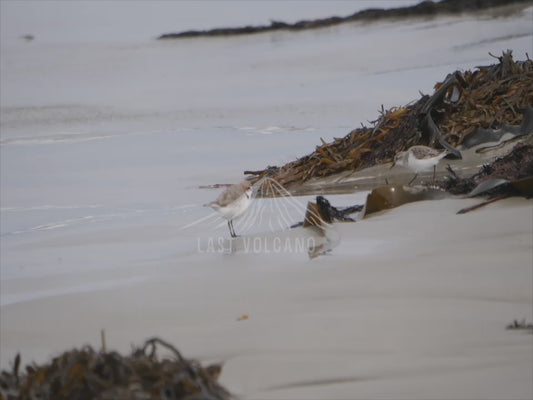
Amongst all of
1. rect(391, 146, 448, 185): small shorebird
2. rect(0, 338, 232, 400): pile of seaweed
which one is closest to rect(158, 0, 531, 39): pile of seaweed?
rect(391, 146, 448, 185): small shorebird

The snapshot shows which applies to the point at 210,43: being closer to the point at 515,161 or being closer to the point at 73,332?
the point at 515,161

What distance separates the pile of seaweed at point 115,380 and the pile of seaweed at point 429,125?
3.61 meters

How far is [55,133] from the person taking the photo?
28.7ft

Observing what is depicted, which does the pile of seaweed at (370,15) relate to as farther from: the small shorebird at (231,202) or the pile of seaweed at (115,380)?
the pile of seaweed at (115,380)

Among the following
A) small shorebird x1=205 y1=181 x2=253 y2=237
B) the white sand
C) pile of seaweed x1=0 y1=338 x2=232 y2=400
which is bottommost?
the white sand

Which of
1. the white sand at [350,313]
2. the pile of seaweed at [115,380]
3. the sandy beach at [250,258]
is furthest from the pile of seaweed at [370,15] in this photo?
the pile of seaweed at [115,380]

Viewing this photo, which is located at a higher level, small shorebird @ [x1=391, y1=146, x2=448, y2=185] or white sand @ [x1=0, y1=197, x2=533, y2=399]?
small shorebird @ [x1=391, y1=146, x2=448, y2=185]

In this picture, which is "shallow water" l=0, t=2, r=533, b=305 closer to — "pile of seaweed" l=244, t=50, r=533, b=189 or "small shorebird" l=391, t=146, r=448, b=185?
"small shorebird" l=391, t=146, r=448, b=185

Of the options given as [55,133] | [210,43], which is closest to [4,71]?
[210,43]

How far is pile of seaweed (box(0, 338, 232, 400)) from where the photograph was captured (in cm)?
169

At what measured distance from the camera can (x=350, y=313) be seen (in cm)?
248

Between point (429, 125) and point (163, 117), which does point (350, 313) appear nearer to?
point (429, 125)

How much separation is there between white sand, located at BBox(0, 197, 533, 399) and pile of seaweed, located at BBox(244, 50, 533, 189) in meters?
1.79

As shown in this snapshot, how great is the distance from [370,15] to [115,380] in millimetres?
11735
